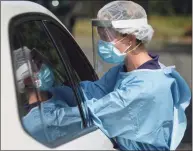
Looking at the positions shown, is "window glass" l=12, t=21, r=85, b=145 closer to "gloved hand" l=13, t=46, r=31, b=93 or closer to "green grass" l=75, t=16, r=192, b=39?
"gloved hand" l=13, t=46, r=31, b=93

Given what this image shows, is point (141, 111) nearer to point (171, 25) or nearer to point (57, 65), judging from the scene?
point (57, 65)

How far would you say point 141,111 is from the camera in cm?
256

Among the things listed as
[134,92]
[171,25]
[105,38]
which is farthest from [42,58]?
[171,25]

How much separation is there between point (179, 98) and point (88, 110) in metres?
0.48

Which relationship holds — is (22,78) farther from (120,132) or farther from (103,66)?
(103,66)

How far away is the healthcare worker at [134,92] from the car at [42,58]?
0.34 feet

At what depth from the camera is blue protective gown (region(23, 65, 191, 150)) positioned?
8.33 ft

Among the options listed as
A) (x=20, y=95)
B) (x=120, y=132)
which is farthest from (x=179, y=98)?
(x=20, y=95)

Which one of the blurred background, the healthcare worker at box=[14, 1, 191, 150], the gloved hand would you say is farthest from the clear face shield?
the blurred background

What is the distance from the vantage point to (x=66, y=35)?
319 cm

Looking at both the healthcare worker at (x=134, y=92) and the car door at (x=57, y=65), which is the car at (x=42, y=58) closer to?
the car door at (x=57, y=65)

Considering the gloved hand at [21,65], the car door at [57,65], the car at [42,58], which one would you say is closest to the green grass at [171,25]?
the car door at [57,65]

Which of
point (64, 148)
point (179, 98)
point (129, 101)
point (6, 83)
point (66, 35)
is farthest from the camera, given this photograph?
point (66, 35)

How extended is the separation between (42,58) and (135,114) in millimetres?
532
